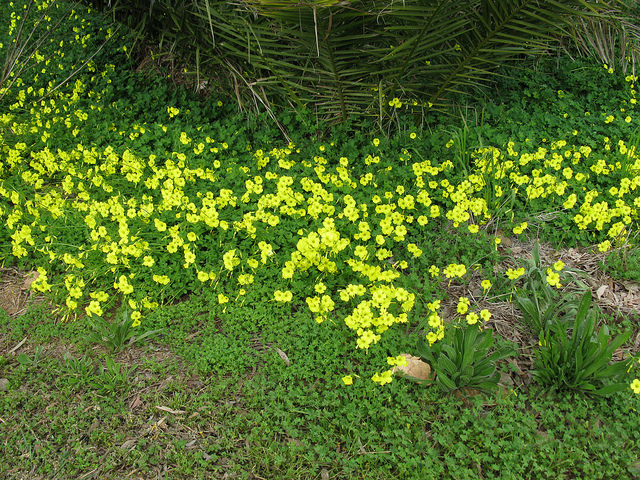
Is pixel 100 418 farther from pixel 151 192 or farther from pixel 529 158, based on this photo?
pixel 529 158


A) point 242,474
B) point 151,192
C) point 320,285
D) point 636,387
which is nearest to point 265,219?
point 320,285

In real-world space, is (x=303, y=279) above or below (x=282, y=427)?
above

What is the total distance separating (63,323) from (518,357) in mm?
2550

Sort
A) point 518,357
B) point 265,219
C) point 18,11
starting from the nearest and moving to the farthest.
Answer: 1. point 518,357
2. point 265,219
3. point 18,11

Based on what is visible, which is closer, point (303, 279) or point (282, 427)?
point (282, 427)

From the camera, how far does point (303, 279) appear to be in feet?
10.4

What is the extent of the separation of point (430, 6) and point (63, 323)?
3.03 meters

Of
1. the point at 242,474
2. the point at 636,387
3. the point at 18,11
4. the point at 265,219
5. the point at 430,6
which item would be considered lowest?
the point at 242,474

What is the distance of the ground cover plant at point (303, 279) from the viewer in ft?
7.86

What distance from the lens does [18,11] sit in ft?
23.5

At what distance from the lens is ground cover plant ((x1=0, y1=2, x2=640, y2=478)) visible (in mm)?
2395

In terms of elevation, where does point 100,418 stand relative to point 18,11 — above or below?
below

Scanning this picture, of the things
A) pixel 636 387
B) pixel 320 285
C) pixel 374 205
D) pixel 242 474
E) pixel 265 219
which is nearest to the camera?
pixel 242 474

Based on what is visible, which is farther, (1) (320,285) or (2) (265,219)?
(2) (265,219)
